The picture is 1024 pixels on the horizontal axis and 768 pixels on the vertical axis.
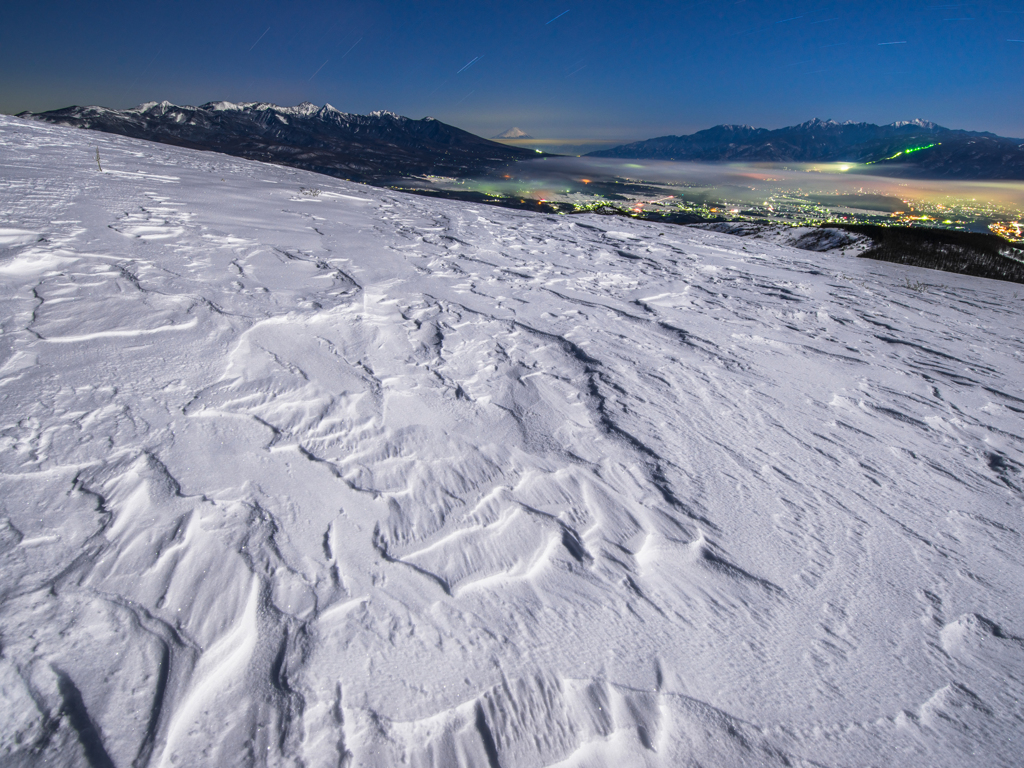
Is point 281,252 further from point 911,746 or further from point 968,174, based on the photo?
point 968,174

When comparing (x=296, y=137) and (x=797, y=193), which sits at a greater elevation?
(x=296, y=137)

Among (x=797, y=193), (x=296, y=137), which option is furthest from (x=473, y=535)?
(x=296, y=137)

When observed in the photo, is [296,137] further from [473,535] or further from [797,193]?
[473,535]

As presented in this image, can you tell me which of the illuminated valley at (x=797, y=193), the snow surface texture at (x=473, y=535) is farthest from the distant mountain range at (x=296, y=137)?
the snow surface texture at (x=473, y=535)

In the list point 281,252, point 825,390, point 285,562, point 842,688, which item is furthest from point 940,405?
point 281,252

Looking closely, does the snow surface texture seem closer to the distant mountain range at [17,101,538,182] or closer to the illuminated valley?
the illuminated valley

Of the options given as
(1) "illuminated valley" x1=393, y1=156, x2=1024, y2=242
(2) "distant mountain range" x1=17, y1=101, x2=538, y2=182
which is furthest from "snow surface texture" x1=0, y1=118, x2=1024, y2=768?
(2) "distant mountain range" x1=17, y1=101, x2=538, y2=182
